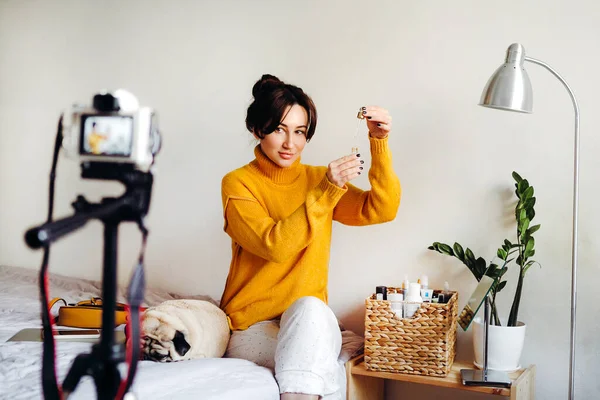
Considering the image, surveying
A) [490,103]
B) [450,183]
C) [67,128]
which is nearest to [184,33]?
[450,183]

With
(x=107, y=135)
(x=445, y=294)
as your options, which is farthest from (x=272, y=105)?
(x=107, y=135)

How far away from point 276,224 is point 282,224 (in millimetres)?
26

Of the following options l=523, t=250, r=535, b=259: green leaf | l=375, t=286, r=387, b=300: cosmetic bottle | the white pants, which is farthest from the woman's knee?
l=523, t=250, r=535, b=259: green leaf

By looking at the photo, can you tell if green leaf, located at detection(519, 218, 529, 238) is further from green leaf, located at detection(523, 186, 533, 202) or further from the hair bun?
the hair bun

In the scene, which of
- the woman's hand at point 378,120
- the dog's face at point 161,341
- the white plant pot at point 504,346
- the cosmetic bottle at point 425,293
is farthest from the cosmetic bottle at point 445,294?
the dog's face at point 161,341

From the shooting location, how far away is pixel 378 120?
175 cm

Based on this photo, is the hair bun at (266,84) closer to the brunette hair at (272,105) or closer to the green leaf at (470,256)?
the brunette hair at (272,105)

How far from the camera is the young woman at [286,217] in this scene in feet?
5.47

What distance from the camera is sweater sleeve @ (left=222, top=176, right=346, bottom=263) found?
1679 millimetres

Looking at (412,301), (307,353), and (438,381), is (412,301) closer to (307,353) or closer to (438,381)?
(438,381)

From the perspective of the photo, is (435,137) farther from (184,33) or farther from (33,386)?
(33,386)

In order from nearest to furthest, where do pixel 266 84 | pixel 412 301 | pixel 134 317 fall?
pixel 134 317 → pixel 412 301 → pixel 266 84

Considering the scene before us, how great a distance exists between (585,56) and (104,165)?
1.66 meters

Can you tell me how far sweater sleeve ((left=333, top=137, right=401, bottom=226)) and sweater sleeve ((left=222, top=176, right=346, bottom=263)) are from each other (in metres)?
0.18
